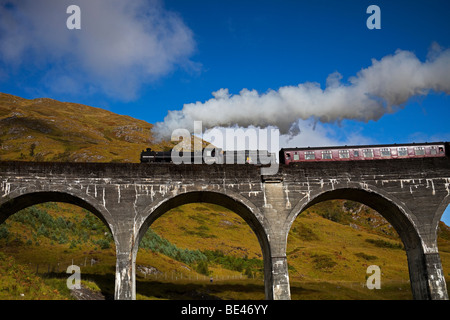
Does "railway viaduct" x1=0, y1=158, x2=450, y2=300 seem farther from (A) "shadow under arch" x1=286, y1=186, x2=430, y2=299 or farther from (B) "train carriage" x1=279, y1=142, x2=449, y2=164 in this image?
(B) "train carriage" x1=279, y1=142, x2=449, y2=164

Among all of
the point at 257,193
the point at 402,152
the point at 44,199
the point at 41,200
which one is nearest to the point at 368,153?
the point at 402,152

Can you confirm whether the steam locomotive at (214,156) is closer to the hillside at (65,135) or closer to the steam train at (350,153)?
the steam train at (350,153)

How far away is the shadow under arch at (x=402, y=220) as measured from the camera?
22797 mm

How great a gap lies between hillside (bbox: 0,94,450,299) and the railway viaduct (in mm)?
5466

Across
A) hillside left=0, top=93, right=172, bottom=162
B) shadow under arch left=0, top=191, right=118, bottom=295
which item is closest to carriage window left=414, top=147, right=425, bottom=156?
shadow under arch left=0, top=191, right=118, bottom=295

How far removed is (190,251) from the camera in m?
51.6

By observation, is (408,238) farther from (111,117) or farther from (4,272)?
(111,117)

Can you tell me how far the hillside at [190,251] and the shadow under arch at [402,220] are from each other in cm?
976

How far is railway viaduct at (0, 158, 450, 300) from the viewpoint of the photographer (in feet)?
71.3

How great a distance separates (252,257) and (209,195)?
35803 mm
